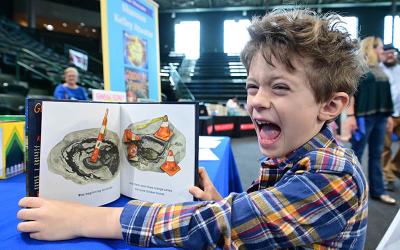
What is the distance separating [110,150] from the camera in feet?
2.15

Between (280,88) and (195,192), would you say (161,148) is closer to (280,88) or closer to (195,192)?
(195,192)

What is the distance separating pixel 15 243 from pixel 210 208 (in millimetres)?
314

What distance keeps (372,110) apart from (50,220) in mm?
2319

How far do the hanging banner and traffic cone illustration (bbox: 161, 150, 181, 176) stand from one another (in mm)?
747

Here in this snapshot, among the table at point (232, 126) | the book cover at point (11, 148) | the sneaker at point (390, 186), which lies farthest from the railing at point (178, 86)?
the book cover at point (11, 148)

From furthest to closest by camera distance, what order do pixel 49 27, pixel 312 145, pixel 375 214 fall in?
pixel 49 27 → pixel 375 214 → pixel 312 145

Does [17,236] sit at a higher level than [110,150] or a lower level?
lower

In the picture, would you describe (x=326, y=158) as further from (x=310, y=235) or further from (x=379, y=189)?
(x=379, y=189)

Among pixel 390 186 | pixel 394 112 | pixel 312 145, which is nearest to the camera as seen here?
pixel 312 145

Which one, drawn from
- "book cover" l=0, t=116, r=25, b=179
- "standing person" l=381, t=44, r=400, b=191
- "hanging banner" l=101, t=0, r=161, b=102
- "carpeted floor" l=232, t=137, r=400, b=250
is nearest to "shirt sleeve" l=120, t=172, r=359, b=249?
"book cover" l=0, t=116, r=25, b=179

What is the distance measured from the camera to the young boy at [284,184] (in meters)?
0.46

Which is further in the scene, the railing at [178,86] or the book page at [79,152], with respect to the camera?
the railing at [178,86]

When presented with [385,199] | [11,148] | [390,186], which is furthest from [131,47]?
[390,186]

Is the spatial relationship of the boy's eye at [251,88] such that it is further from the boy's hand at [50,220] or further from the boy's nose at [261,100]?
the boy's hand at [50,220]
